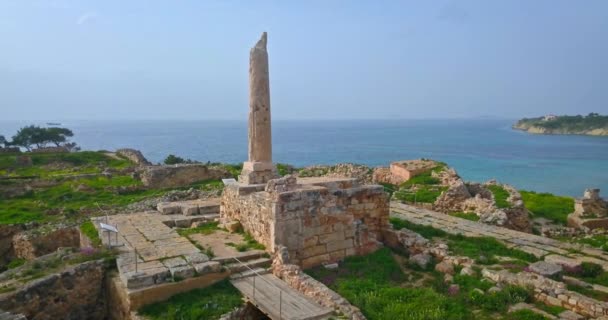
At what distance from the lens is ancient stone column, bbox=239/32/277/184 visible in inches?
532

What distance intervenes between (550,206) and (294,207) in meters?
15.4

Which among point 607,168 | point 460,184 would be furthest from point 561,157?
point 460,184

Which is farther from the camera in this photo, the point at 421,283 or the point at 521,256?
the point at 521,256

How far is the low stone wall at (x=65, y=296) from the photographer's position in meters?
8.46

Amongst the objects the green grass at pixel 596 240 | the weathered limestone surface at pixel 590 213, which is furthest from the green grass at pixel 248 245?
the weathered limestone surface at pixel 590 213

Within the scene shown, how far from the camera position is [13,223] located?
51.8 ft

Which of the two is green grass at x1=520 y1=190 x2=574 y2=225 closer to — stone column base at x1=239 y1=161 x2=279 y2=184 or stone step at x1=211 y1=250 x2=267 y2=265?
stone column base at x1=239 y1=161 x2=279 y2=184

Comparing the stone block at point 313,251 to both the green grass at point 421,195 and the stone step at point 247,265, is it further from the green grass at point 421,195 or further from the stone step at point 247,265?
the green grass at point 421,195

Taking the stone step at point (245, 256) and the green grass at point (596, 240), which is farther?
the green grass at point (596, 240)

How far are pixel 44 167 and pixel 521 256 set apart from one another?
3454cm

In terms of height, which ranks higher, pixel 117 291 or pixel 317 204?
pixel 317 204

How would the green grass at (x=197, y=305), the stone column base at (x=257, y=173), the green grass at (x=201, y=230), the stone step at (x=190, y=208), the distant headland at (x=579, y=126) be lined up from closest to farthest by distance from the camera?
the green grass at (x=197, y=305)
the green grass at (x=201, y=230)
the stone column base at (x=257, y=173)
the stone step at (x=190, y=208)
the distant headland at (x=579, y=126)

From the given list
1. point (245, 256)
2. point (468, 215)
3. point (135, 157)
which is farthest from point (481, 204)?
point (135, 157)

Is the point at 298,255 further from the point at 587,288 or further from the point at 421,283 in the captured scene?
the point at 587,288
